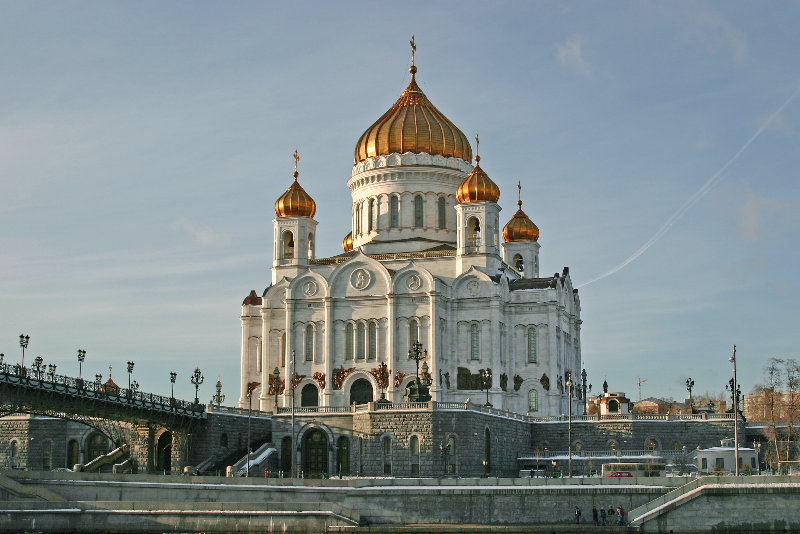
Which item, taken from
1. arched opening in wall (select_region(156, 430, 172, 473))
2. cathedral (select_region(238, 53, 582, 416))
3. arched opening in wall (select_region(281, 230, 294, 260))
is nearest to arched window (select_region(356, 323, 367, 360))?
cathedral (select_region(238, 53, 582, 416))

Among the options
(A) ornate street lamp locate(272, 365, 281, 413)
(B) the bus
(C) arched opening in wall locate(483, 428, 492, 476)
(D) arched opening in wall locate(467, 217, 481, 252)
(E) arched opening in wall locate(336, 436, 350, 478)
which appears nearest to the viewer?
(B) the bus

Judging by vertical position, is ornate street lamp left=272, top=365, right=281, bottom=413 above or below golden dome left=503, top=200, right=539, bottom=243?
below

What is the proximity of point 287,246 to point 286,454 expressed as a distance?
20422 millimetres

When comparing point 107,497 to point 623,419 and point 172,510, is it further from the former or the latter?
point 623,419

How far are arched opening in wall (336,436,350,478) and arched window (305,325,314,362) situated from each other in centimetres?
1346

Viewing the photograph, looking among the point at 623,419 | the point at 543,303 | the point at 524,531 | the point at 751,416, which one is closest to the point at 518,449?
the point at 623,419

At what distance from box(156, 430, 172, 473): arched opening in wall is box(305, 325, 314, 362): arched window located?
14.0 m

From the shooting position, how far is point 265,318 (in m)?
85.4

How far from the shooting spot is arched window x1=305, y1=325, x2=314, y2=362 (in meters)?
83.2

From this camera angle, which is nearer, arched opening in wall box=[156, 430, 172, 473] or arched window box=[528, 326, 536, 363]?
arched opening in wall box=[156, 430, 172, 473]

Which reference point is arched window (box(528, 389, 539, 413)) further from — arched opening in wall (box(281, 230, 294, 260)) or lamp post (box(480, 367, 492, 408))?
arched opening in wall (box(281, 230, 294, 260))

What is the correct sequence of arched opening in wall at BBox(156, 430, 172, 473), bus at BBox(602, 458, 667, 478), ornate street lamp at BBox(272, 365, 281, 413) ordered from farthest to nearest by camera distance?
ornate street lamp at BBox(272, 365, 281, 413), arched opening in wall at BBox(156, 430, 172, 473), bus at BBox(602, 458, 667, 478)

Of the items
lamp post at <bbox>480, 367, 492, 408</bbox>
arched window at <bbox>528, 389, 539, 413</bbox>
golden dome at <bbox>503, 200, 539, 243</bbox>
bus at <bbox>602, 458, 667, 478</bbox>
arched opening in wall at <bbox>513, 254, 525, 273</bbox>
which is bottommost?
bus at <bbox>602, 458, 667, 478</bbox>

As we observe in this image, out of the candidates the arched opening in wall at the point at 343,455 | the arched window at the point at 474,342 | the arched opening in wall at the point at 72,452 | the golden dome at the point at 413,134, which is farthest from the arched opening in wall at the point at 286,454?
the golden dome at the point at 413,134
